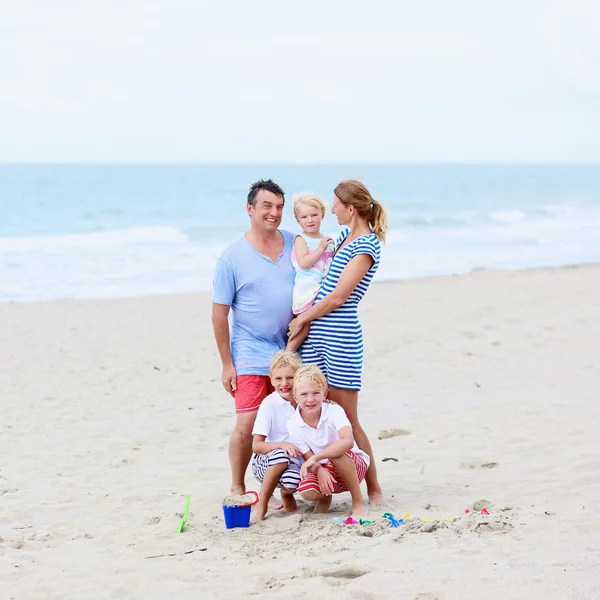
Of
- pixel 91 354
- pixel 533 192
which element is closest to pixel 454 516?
pixel 91 354

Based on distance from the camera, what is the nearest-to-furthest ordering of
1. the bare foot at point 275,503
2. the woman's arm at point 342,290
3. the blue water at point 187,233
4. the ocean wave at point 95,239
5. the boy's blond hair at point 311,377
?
the boy's blond hair at point 311,377 < the woman's arm at point 342,290 < the bare foot at point 275,503 < the blue water at point 187,233 < the ocean wave at point 95,239

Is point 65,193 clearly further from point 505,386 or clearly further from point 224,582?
point 224,582

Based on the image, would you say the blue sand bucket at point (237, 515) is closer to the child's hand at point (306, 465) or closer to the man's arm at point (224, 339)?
the child's hand at point (306, 465)

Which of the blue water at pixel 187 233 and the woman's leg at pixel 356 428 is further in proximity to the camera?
the blue water at pixel 187 233

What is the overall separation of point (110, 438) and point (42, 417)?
3.19ft

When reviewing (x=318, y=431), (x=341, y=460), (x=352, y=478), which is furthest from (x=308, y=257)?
(x=352, y=478)

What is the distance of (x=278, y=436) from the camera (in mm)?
4539

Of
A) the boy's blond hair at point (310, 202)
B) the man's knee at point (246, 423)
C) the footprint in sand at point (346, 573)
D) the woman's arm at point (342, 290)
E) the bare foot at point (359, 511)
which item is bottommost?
the bare foot at point (359, 511)

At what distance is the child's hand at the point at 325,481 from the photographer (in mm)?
4332

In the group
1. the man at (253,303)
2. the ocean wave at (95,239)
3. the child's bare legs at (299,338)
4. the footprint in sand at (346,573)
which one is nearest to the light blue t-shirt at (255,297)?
the man at (253,303)

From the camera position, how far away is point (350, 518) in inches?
167

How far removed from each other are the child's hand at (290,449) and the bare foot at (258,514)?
35 cm

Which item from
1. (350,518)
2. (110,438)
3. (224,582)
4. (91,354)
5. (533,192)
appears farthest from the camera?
(533,192)

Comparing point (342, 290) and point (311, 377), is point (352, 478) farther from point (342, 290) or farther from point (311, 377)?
point (342, 290)
